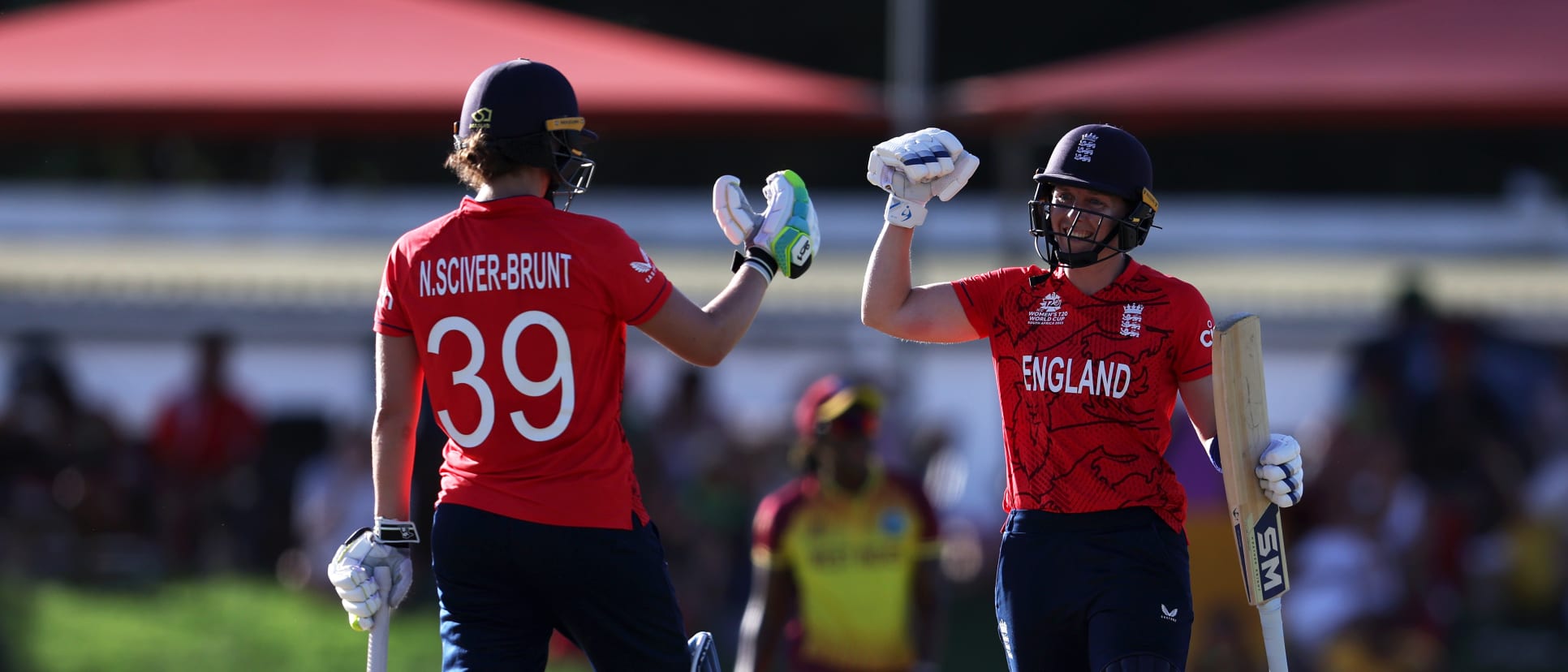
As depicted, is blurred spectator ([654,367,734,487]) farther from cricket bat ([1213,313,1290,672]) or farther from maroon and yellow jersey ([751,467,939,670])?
cricket bat ([1213,313,1290,672])

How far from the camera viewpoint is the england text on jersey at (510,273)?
3.78m

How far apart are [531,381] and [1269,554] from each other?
1830mm

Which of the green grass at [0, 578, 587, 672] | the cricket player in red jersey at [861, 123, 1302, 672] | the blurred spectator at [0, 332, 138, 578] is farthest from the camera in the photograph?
the blurred spectator at [0, 332, 138, 578]

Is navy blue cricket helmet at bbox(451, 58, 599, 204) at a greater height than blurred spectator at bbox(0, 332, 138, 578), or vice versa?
navy blue cricket helmet at bbox(451, 58, 599, 204)

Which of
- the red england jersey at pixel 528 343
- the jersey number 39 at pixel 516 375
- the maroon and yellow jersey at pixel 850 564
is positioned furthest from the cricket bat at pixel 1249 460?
the maroon and yellow jersey at pixel 850 564

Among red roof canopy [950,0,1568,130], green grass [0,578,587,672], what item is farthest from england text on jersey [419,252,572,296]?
red roof canopy [950,0,1568,130]

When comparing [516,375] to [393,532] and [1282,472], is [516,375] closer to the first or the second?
[393,532]

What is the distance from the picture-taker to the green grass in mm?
7828

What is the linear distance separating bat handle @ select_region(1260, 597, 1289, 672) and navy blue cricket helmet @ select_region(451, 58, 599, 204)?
77.4 inches

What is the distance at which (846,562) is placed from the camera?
6.16 meters

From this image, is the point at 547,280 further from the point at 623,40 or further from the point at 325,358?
the point at 325,358

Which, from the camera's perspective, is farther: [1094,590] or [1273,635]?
[1273,635]

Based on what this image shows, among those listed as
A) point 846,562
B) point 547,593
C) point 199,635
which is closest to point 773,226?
point 547,593

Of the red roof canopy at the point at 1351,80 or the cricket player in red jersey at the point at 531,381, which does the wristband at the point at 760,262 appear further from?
the red roof canopy at the point at 1351,80
